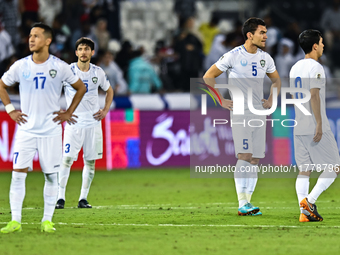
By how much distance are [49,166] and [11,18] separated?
10503 mm

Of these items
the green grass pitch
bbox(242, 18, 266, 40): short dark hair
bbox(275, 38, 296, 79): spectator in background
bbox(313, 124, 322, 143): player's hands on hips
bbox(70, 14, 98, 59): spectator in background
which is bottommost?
the green grass pitch

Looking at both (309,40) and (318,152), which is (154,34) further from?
(318,152)

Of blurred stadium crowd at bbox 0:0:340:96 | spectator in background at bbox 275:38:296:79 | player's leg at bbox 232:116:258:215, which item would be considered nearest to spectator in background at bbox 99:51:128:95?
blurred stadium crowd at bbox 0:0:340:96

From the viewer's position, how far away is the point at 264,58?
8531 millimetres

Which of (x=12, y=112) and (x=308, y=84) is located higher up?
(x=308, y=84)

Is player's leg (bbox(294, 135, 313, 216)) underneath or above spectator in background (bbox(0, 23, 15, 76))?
underneath

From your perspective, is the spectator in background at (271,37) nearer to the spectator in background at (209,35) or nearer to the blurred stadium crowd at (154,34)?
the blurred stadium crowd at (154,34)

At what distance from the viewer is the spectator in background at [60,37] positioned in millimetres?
16016

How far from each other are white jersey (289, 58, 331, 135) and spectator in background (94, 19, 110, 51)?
989 centimetres

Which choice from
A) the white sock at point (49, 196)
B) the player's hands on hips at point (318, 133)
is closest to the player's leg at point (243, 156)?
the player's hands on hips at point (318, 133)

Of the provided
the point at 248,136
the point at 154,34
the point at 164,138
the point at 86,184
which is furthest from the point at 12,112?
the point at 154,34

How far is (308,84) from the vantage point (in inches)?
303

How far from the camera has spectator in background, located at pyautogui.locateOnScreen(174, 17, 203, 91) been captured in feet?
54.1

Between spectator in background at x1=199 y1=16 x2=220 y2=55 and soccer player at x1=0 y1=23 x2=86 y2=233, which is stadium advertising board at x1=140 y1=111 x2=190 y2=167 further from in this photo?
soccer player at x1=0 y1=23 x2=86 y2=233
